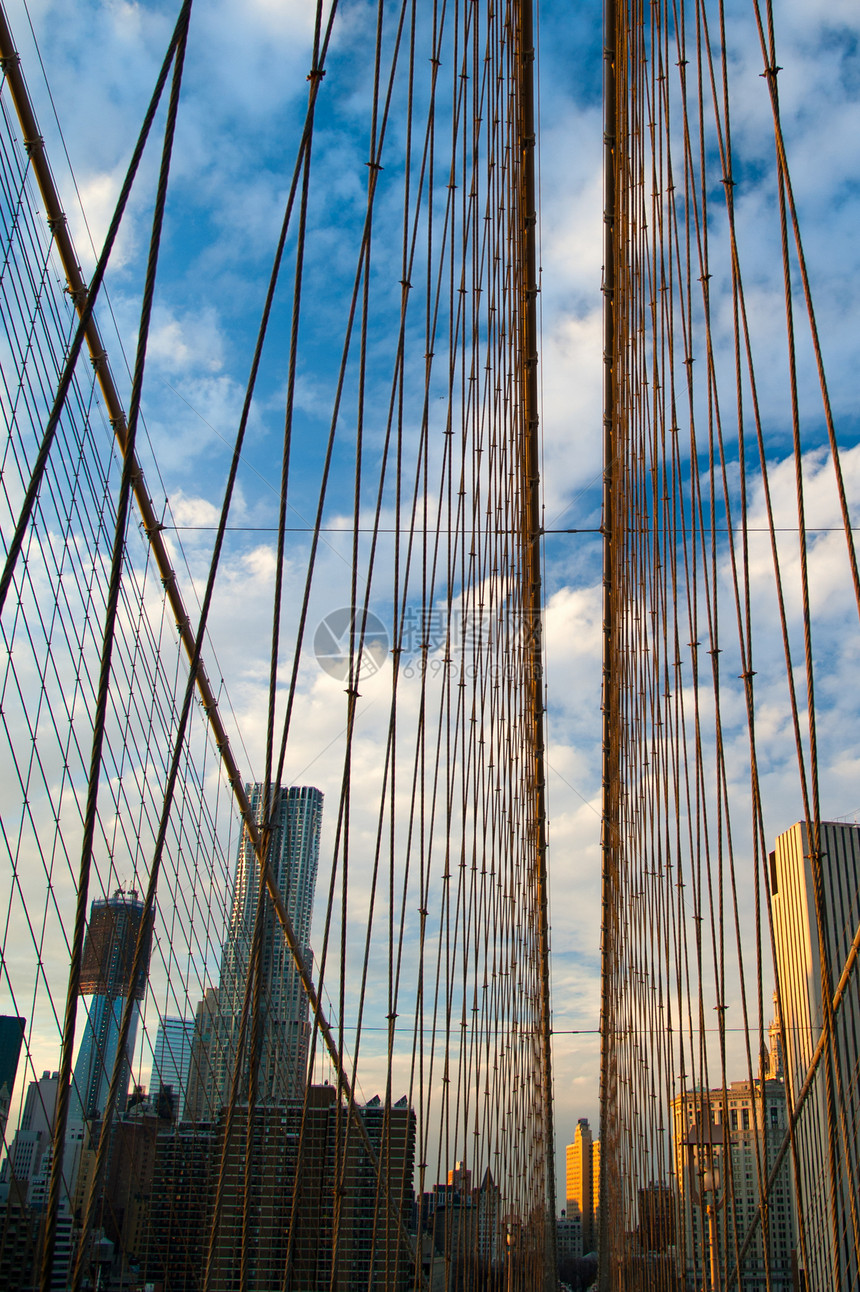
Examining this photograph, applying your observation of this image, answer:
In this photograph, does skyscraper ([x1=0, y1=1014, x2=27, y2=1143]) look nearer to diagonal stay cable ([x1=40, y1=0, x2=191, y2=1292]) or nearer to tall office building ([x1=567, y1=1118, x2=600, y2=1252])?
diagonal stay cable ([x1=40, y1=0, x2=191, y2=1292])

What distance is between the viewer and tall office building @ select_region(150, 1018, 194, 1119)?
919 centimetres

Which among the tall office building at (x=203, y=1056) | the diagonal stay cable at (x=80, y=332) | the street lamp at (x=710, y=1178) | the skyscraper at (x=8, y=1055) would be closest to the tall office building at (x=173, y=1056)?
the tall office building at (x=203, y=1056)

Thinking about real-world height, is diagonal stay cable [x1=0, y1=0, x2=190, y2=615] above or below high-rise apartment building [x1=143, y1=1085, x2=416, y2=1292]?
above

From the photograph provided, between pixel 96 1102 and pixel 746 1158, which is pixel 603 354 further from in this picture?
pixel 746 1158

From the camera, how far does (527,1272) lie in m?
15.4

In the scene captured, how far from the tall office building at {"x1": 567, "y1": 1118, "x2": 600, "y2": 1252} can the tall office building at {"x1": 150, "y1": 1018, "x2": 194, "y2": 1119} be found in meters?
38.7

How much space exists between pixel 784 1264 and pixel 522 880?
656 inches

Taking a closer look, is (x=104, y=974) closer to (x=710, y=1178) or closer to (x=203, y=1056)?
(x=203, y=1056)

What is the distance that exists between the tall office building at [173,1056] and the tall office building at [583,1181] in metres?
38.7

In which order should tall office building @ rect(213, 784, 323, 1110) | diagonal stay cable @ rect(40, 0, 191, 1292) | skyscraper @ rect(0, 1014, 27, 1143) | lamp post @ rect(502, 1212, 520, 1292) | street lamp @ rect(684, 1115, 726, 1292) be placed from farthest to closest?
lamp post @ rect(502, 1212, 520, 1292)
tall office building @ rect(213, 784, 323, 1110)
skyscraper @ rect(0, 1014, 27, 1143)
street lamp @ rect(684, 1115, 726, 1292)
diagonal stay cable @ rect(40, 0, 191, 1292)

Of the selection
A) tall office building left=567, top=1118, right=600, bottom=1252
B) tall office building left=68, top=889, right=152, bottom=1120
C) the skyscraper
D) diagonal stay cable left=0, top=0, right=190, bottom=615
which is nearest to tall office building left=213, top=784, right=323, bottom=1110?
tall office building left=68, top=889, right=152, bottom=1120

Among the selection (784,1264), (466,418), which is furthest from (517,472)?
(784,1264)

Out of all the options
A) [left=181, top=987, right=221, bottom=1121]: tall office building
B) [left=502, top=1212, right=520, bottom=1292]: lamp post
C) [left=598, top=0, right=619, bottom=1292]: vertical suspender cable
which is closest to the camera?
[left=598, top=0, right=619, bottom=1292]: vertical suspender cable

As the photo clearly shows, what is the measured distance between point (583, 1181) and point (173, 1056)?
166 ft
